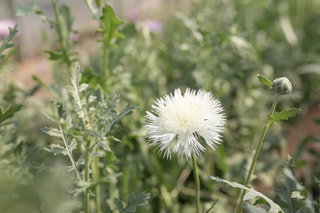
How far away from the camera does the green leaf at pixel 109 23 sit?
100 cm

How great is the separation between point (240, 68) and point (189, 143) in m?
0.94

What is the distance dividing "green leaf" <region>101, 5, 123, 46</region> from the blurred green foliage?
8 cm

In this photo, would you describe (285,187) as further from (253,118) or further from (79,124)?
(253,118)

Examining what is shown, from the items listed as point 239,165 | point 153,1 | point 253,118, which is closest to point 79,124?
point 239,165

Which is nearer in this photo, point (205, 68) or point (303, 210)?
point (303, 210)

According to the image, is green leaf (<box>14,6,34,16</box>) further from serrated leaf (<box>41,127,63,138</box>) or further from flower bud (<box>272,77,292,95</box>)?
flower bud (<box>272,77,292,95</box>)

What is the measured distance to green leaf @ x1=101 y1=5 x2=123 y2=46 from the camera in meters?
1.00

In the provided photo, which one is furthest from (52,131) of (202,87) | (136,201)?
(202,87)

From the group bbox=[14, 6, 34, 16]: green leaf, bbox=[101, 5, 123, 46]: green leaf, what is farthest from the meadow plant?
bbox=[14, 6, 34, 16]: green leaf

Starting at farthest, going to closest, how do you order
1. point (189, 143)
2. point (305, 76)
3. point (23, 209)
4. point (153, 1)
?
point (153, 1), point (305, 76), point (189, 143), point (23, 209)

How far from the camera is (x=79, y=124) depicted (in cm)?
72

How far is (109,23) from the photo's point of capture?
1.04 meters

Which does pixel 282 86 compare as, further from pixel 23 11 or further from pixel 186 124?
pixel 23 11

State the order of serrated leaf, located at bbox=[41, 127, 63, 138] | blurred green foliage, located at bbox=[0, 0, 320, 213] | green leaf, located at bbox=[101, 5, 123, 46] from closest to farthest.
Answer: serrated leaf, located at bbox=[41, 127, 63, 138]
green leaf, located at bbox=[101, 5, 123, 46]
blurred green foliage, located at bbox=[0, 0, 320, 213]
